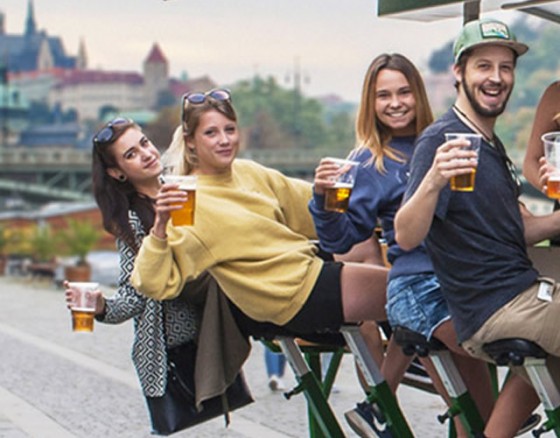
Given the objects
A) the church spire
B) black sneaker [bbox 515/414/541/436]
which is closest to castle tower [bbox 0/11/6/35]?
the church spire

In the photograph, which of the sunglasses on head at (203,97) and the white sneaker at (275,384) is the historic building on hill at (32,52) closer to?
the white sneaker at (275,384)

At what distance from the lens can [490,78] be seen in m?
3.98

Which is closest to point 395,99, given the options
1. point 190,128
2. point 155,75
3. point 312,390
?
point 190,128

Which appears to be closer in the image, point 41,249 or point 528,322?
point 528,322

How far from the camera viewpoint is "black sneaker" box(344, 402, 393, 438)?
4.82 meters

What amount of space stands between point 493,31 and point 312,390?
151cm

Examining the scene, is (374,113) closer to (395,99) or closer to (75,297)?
(395,99)

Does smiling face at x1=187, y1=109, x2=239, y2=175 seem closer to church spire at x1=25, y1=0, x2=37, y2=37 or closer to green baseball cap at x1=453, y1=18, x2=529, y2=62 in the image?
green baseball cap at x1=453, y1=18, x2=529, y2=62

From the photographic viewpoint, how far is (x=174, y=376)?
192 inches

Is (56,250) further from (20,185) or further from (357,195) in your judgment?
(20,185)

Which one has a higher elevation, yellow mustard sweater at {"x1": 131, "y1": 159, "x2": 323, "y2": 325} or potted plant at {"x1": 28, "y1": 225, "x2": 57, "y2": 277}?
yellow mustard sweater at {"x1": 131, "y1": 159, "x2": 323, "y2": 325}

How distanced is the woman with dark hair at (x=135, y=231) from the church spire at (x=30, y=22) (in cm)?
16648

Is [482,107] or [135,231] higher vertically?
[482,107]

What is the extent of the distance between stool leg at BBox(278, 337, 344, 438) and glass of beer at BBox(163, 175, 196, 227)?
2.48ft
